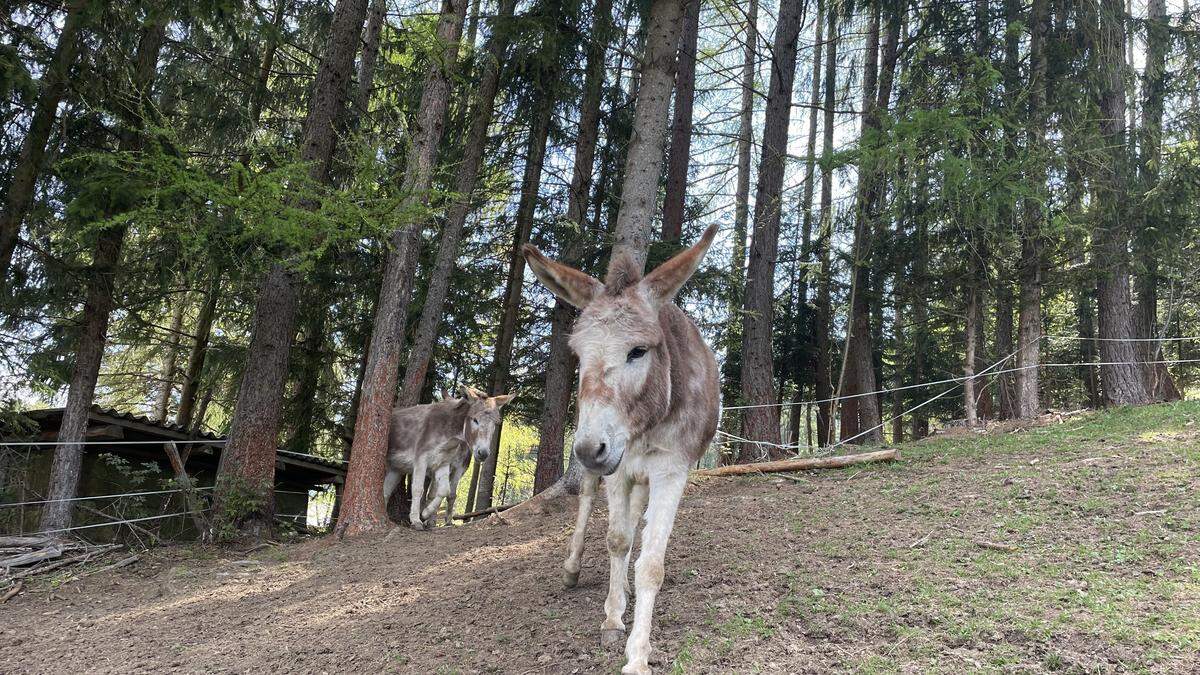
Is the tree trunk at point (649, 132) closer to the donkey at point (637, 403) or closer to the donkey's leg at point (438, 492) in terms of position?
the donkey's leg at point (438, 492)

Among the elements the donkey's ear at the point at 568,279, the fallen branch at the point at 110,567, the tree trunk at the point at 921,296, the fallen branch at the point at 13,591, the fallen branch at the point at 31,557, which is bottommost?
the fallen branch at the point at 13,591

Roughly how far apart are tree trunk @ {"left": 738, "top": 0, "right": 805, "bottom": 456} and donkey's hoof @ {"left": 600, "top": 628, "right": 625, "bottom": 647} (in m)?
7.27

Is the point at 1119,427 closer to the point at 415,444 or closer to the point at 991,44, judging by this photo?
the point at 991,44

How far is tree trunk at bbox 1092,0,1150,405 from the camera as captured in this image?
11852 mm

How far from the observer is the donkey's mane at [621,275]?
3984 mm

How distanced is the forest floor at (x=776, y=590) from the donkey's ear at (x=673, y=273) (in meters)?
2.07

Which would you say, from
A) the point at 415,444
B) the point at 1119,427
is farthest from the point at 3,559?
the point at 1119,427

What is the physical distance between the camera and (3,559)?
7371 mm

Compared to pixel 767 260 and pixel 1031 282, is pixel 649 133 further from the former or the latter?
pixel 1031 282

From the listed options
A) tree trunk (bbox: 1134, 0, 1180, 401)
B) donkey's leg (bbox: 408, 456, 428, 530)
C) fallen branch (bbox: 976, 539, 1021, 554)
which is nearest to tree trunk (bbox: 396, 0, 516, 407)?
donkey's leg (bbox: 408, 456, 428, 530)

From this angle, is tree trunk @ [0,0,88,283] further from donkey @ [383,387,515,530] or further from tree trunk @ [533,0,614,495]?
tree trunk @ [533,0,614,495]

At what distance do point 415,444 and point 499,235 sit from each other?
19.0ft

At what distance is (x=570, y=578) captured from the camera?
5199mm

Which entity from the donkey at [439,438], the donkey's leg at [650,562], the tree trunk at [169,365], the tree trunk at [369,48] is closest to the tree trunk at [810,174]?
the donkey at [439,438]
